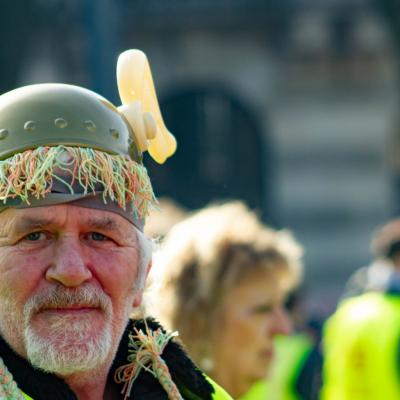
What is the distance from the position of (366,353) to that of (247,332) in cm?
99

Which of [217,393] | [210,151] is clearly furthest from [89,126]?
[210,151]

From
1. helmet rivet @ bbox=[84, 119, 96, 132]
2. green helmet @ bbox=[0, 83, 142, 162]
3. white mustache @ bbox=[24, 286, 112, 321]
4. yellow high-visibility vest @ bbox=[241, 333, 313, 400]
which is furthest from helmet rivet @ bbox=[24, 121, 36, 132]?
yellow high-visibility vest @ bbox=[241, 333, 313, 400]

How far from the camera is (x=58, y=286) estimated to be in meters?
2.98

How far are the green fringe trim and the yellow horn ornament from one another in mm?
158

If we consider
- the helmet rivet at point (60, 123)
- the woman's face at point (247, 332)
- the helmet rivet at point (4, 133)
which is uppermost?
the woman's face at point (247, 332)

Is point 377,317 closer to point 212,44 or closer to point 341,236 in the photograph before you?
point 341,236

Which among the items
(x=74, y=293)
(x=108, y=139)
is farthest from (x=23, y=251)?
(x=108, y=139)

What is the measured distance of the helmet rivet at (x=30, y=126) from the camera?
3.05 m

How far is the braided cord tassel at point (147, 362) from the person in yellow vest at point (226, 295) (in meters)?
1.56

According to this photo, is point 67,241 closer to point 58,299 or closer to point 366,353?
point 58,299

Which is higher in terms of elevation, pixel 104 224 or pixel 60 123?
pixel 60 123

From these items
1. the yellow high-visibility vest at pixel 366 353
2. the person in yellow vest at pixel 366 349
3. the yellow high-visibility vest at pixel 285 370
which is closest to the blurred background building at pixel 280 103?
the yellow high-visibility vest at pixel 285 370

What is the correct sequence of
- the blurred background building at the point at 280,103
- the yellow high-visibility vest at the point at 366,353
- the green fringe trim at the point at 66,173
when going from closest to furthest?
the green fringe trim at the point at 66,173 < the yellow high-visibility vest at the point at 366,353 < the blurred background building at the point at 280,103

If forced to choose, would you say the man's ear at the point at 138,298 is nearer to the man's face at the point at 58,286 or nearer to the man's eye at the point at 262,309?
the man's face at the point at 58,286
